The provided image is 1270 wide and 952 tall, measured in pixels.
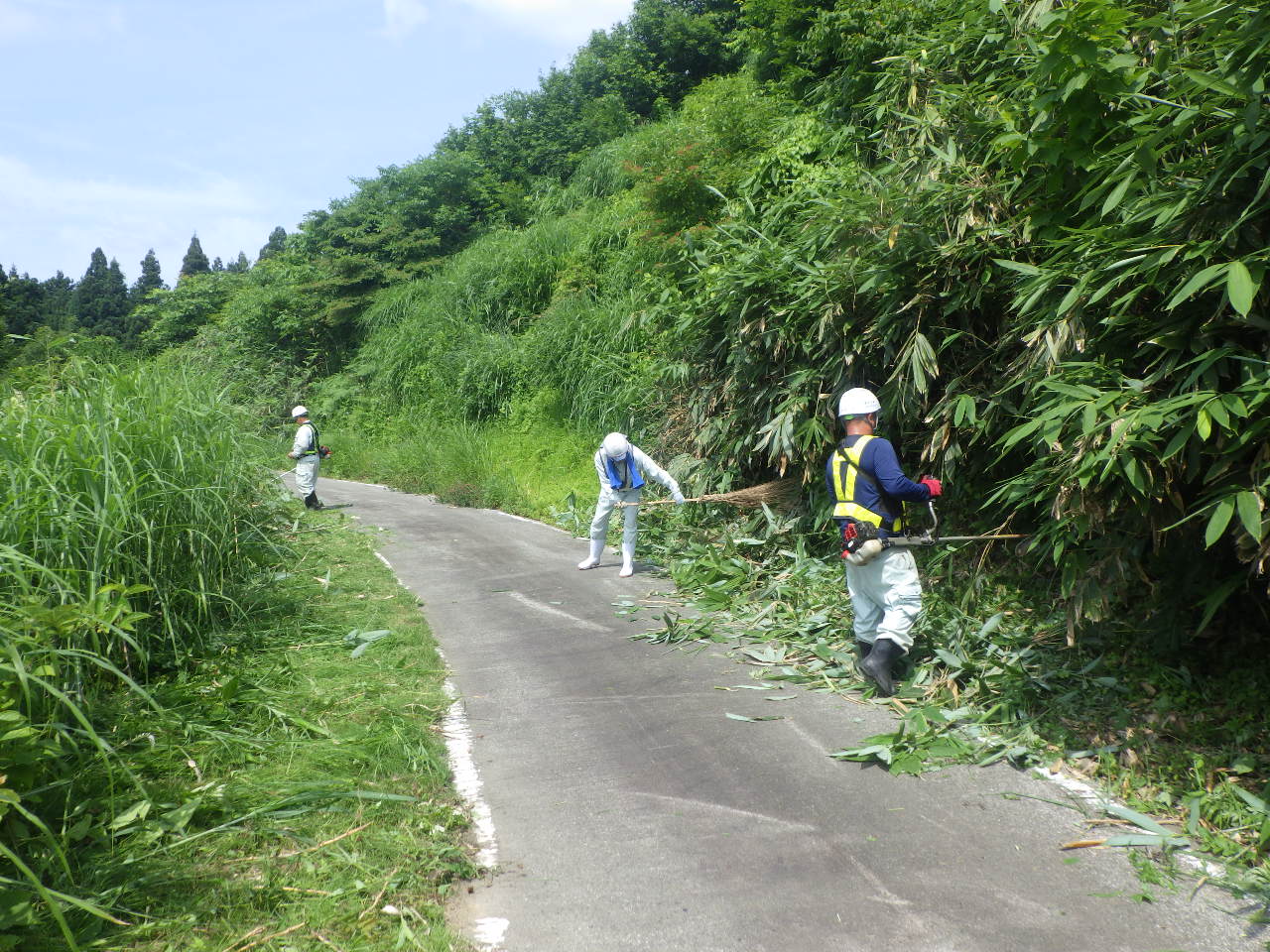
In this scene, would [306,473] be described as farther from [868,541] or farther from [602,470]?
[868,541]

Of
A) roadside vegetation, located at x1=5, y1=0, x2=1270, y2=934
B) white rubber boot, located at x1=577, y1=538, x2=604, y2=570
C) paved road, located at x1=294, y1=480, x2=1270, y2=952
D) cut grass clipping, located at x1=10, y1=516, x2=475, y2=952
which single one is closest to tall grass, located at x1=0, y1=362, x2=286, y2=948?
cut grass clipping, located at x1=10, y1=516, x2=475, y2=952

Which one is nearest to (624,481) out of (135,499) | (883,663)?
(883,663)

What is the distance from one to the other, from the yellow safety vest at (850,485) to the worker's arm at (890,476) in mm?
73

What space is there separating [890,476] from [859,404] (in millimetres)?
582

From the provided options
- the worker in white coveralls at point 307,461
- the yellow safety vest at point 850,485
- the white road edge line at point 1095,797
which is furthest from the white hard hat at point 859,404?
the worker in white coveralls at point 307,461

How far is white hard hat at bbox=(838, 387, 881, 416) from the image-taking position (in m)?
6.16

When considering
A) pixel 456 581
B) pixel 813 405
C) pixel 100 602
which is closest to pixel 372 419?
pixel 456 581

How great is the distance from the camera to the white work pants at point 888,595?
5797 millimetres

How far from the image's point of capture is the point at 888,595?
5879mm

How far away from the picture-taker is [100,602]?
14.0ft

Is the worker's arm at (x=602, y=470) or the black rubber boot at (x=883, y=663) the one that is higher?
the worker's arm at (x=602, y=470)

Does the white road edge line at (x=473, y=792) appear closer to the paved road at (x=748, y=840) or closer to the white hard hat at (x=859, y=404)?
the paved road at (x=748, y=840)

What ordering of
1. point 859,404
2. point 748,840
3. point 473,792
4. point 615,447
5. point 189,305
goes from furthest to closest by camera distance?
point 189,305
point 615,447
point 859,404
point 473,792
point 748,840

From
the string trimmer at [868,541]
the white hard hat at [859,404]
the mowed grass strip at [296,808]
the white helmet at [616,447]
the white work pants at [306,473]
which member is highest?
the white hard hat at [859,404]
